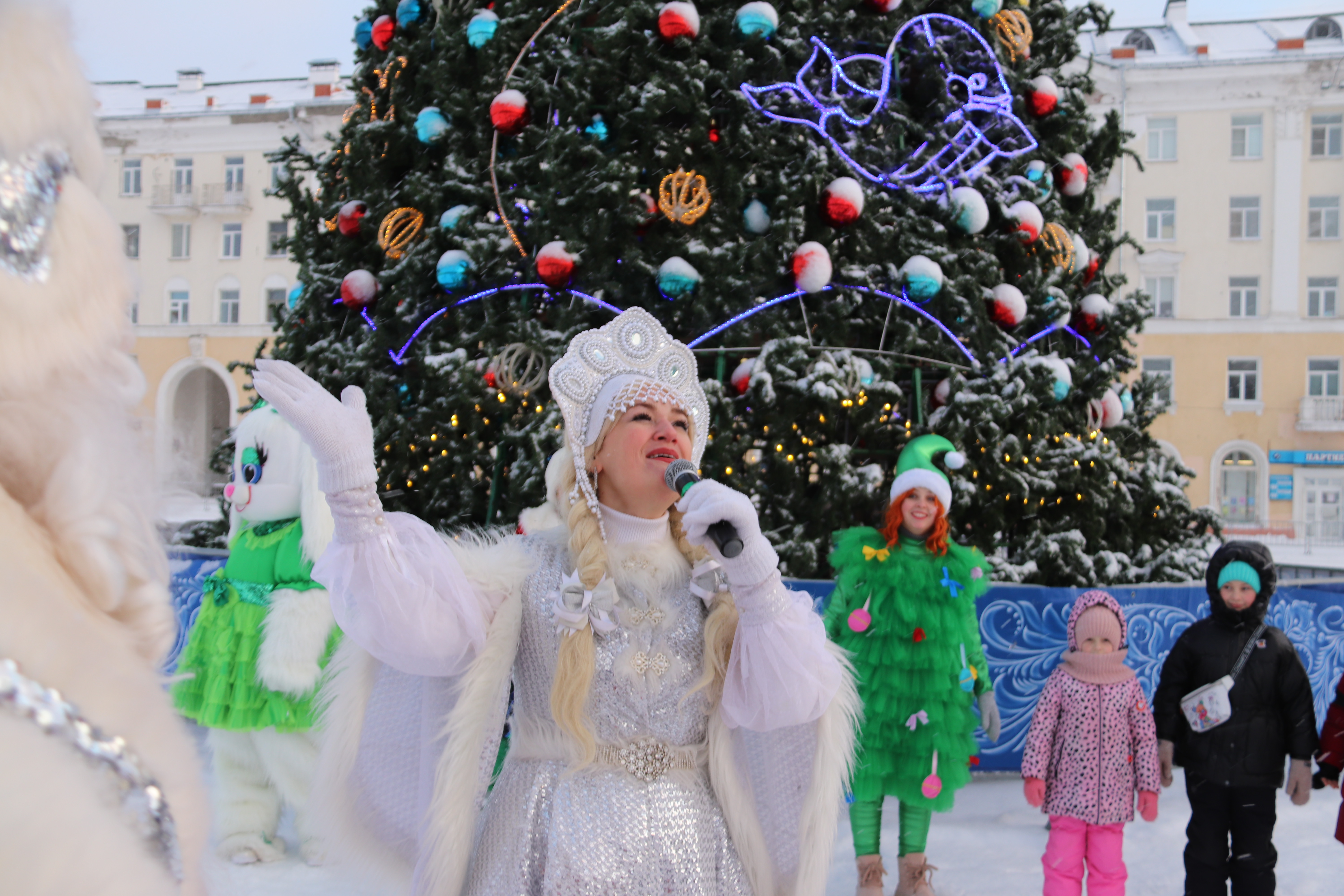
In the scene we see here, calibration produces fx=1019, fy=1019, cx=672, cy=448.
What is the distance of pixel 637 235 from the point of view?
6.55 m

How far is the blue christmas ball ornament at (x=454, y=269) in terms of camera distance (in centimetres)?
649

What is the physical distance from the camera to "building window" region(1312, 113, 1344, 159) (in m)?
26.7

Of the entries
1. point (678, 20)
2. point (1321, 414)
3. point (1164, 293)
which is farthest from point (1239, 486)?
point (678, 20)

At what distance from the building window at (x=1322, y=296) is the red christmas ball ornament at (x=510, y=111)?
27.2m

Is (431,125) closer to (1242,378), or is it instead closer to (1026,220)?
(1026,220)

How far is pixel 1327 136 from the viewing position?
88.1 feet

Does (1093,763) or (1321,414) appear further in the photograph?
(1321,414)

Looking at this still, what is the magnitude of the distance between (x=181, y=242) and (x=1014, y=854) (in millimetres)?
30520

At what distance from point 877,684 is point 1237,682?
1500 millimetres

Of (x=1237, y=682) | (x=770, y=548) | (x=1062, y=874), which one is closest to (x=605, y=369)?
(x=770, y=548)

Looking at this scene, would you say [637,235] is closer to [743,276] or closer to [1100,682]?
[743,276]

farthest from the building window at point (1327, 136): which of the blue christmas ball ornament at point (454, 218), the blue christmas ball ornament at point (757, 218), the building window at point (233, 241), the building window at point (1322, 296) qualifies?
the building window at point (233, 241)

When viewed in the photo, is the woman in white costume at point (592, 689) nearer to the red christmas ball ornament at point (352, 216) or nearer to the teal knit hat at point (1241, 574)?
the teal knit hat at point (1241, 574)

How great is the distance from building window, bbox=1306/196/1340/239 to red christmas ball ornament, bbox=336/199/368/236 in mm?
27626
